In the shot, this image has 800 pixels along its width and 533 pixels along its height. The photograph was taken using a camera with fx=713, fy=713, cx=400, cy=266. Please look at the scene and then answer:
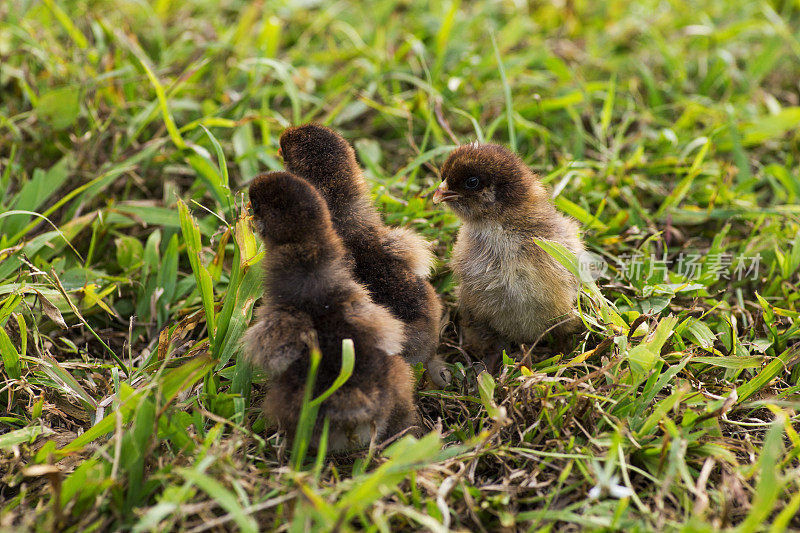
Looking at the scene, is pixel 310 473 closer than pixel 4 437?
Yes

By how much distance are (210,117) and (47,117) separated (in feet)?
3.39

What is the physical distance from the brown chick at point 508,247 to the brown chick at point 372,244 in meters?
0.28

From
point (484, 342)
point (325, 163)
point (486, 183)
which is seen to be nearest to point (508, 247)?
point (486, 183)

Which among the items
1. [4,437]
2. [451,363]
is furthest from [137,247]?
[451,363]

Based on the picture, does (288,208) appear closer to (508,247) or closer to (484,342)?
(508,247)

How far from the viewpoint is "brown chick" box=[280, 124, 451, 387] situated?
330cm

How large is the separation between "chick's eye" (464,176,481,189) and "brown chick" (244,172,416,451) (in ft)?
2.67

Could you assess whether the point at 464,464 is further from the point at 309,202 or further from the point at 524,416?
the point at 309,202

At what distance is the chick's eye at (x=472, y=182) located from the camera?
3.54 metres

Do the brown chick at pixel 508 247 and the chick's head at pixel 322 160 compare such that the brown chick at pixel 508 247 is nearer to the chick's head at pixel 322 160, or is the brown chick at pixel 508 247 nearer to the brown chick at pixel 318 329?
the chick's head at pixel 322 160

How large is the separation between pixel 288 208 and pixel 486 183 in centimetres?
109

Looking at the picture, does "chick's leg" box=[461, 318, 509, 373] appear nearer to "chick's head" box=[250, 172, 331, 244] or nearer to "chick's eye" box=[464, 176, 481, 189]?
"chick's eye" box=[464, 176, 481, 189]

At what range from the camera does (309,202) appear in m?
2.96

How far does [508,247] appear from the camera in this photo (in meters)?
3.55
